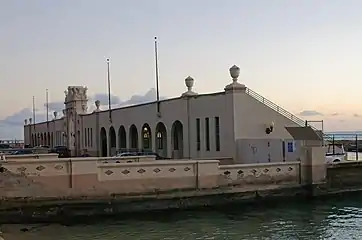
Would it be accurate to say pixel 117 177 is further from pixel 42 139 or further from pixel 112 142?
pixel 42 139

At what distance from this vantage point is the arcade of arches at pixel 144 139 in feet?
128

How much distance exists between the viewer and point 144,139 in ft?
146

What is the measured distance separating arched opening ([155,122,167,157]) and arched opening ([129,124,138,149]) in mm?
4464

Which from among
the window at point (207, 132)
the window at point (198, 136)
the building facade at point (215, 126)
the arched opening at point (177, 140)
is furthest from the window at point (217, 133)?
the arched opening at point (177, 140)

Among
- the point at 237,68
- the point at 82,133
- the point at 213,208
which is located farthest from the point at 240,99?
the point at 82,133

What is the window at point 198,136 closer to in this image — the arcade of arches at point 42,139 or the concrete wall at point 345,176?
the concrete wall at point 345,176

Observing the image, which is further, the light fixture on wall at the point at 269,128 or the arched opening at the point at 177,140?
the arched opening at the point at 177,140

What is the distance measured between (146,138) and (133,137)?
296cm

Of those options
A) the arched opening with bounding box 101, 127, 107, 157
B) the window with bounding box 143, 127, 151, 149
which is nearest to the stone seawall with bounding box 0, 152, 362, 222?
the window with bounding box 143, 127, 151, 149

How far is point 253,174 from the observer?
86.9ft

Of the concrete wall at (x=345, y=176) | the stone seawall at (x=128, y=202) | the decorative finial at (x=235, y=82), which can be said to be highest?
the decorative finial at (x=235, y=82)

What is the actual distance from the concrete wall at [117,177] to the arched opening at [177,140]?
1219cm

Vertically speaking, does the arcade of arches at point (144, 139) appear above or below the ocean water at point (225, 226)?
above

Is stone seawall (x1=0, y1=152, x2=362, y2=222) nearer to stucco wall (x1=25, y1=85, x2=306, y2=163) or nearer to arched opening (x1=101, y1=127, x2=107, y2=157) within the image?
stucco wall (x1=25, y1=85, x2=306, y2=163)
